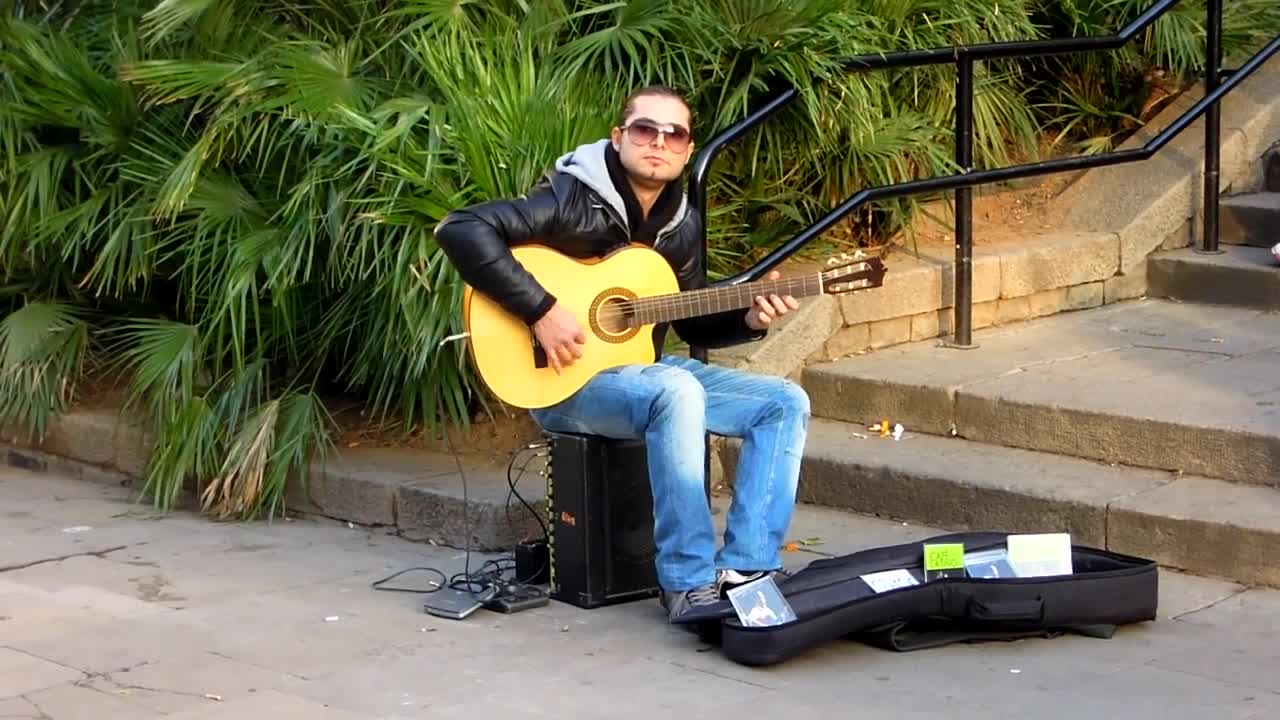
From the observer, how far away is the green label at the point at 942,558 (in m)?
4.63

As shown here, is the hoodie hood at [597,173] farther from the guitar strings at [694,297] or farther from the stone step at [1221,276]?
the stone step at [1221,276]

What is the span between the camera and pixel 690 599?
15.7 ft

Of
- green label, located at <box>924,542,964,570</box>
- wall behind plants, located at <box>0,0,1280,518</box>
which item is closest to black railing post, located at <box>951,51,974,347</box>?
wall behind plants, located at <box>0,0,1280,518</box>

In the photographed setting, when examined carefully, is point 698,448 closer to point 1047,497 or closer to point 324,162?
point 1047,497

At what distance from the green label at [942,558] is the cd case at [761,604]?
0.37 meters

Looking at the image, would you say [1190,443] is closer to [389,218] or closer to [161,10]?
[389,218]

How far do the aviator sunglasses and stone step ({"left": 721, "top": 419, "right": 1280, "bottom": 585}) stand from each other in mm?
1267

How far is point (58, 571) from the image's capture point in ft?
18.4

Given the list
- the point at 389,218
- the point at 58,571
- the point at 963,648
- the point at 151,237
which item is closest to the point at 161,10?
the point at 151,237

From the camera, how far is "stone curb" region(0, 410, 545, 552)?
18.7 ft

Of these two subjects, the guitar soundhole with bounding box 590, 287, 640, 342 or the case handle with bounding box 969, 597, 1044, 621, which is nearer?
the case handle with bounding box 969, 597, 1044, 621

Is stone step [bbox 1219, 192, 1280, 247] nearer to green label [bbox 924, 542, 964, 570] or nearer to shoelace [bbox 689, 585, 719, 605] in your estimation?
green label [bbox 924, 542, 964, 570]

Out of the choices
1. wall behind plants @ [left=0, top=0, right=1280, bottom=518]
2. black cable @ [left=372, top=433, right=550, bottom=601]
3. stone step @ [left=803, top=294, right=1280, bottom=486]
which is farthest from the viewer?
wall behind plants @ [left=0, top=0, right=1280, bottom=518]

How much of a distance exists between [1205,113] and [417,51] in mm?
2924
